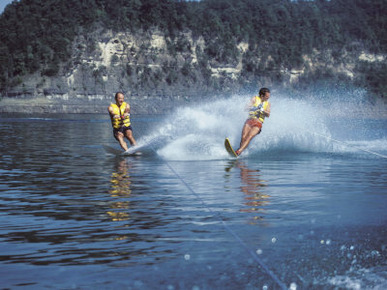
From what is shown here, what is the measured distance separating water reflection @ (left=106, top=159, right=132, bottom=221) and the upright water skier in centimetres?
317

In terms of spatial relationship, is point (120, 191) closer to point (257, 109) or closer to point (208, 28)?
point (257, 109)

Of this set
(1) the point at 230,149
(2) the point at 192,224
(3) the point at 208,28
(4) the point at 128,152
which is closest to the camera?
(2) the point at 192,224

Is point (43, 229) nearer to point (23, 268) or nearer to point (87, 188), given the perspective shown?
Answer: point (23, 268)

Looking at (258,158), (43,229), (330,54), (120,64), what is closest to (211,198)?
(43,229)

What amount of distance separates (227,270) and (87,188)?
521 centimetres

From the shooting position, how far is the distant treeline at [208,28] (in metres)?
104

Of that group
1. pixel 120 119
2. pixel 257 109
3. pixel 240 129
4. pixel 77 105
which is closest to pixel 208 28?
pixel 77 105

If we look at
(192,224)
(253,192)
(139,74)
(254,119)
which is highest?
(139,74)

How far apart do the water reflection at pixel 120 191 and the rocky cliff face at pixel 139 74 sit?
79.2 meters

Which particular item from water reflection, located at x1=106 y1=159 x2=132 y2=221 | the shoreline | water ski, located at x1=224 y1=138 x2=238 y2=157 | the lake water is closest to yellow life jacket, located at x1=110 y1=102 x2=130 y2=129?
the lake water

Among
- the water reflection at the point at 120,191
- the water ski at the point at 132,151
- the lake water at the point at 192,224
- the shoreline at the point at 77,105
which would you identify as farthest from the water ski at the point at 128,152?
the shoreline at the point at 77,105

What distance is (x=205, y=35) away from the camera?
4712 inches

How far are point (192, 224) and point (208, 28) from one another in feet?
383

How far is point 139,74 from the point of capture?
106m
